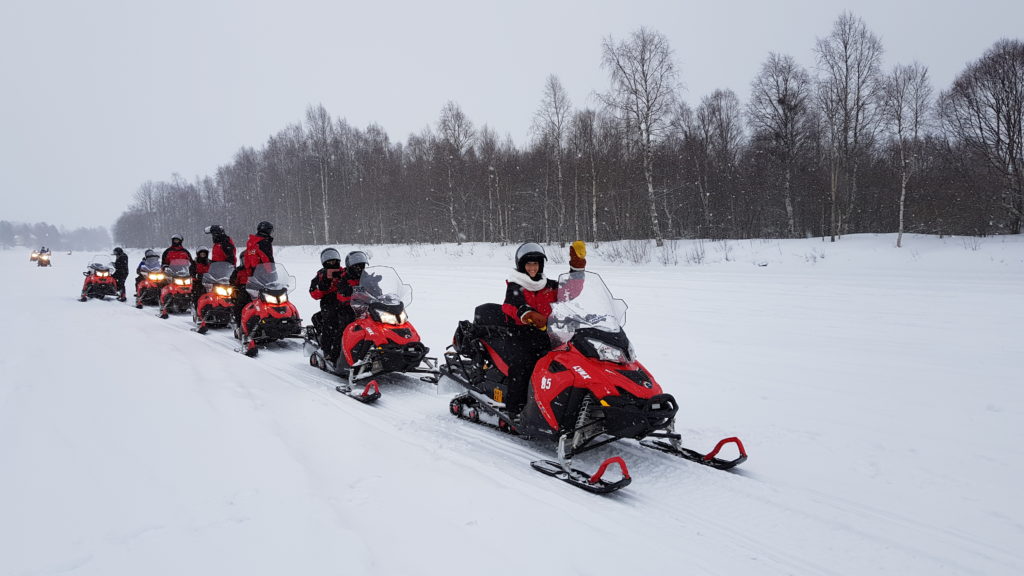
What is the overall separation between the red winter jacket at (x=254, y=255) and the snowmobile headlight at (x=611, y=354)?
7.50m

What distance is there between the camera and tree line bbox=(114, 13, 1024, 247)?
76.2 ft

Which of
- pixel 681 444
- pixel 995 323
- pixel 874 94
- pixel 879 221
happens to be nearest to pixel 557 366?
pixel 681 444

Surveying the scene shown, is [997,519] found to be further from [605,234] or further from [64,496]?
[605,234]

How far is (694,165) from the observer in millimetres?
35812

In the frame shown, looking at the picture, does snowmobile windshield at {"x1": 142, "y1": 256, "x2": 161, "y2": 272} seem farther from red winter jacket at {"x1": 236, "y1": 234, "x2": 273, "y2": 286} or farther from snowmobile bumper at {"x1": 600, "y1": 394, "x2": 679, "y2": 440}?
snowmobile bumper at {"x1": 600, "y1": 394, "x2": 679, "y2": 440}

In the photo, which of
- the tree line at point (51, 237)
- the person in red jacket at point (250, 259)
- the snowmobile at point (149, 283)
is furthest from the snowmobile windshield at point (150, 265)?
the tree line at point (51, 237)

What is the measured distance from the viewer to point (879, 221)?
34.3 meters

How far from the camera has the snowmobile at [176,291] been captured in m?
13.4

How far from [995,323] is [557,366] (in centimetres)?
753

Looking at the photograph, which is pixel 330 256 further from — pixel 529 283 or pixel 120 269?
pixel 120 269

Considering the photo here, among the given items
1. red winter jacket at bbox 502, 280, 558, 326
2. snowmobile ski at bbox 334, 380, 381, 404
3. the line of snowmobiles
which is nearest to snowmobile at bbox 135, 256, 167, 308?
the line of snowmobiles

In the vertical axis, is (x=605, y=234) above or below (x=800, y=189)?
below

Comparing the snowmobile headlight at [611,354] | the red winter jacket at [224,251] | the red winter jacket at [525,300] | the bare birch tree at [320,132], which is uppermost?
the bare birch tree at [320,132]

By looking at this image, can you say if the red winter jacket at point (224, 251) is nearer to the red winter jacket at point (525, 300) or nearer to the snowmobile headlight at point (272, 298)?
the snowmobile headlight at point (272, 298)
